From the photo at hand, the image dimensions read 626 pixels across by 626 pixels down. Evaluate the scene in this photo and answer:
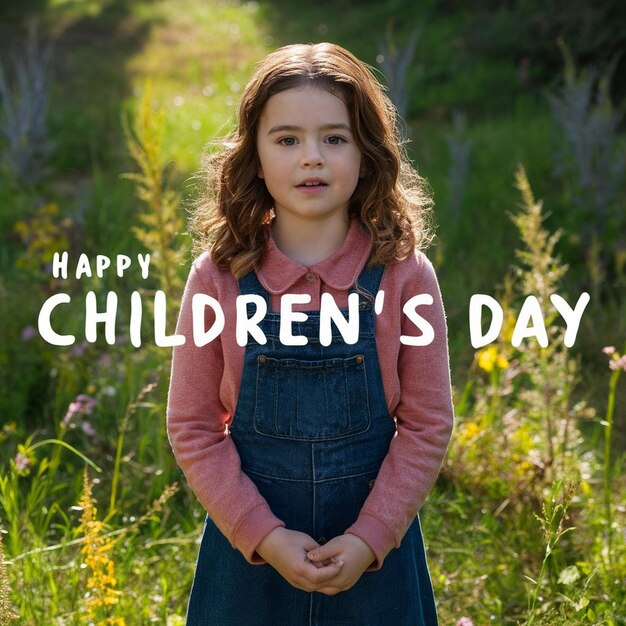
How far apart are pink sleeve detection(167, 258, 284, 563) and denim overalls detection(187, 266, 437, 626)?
5 centimetres

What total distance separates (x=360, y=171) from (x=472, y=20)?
32.3ft

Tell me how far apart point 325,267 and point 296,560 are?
0.55 meters

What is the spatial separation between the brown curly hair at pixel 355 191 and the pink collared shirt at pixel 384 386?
0.05 meters

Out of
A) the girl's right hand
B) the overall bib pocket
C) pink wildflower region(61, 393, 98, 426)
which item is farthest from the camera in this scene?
pink wildflower region(61, 393, 98, 426)

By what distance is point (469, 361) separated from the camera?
452 cm

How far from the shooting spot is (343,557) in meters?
1.87

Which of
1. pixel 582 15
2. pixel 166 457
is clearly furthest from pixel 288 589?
pixel 582 15

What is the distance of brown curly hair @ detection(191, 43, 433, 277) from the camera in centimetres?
197

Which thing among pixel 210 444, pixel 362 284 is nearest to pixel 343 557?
pixel 210 444

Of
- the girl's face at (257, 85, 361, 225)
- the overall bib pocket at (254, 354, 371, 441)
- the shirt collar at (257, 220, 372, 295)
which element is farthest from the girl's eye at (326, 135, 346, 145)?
the overall bib pocket at (254, 354, 371, 441)

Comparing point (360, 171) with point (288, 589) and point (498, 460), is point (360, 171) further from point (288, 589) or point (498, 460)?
point (498, 460)

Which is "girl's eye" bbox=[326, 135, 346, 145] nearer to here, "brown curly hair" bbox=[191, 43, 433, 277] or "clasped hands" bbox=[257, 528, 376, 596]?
"brown curly hair" bbox=[191, 43, 433, 277]

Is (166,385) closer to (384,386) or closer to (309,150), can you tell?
(384,386)

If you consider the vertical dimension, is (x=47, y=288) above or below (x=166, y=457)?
above
